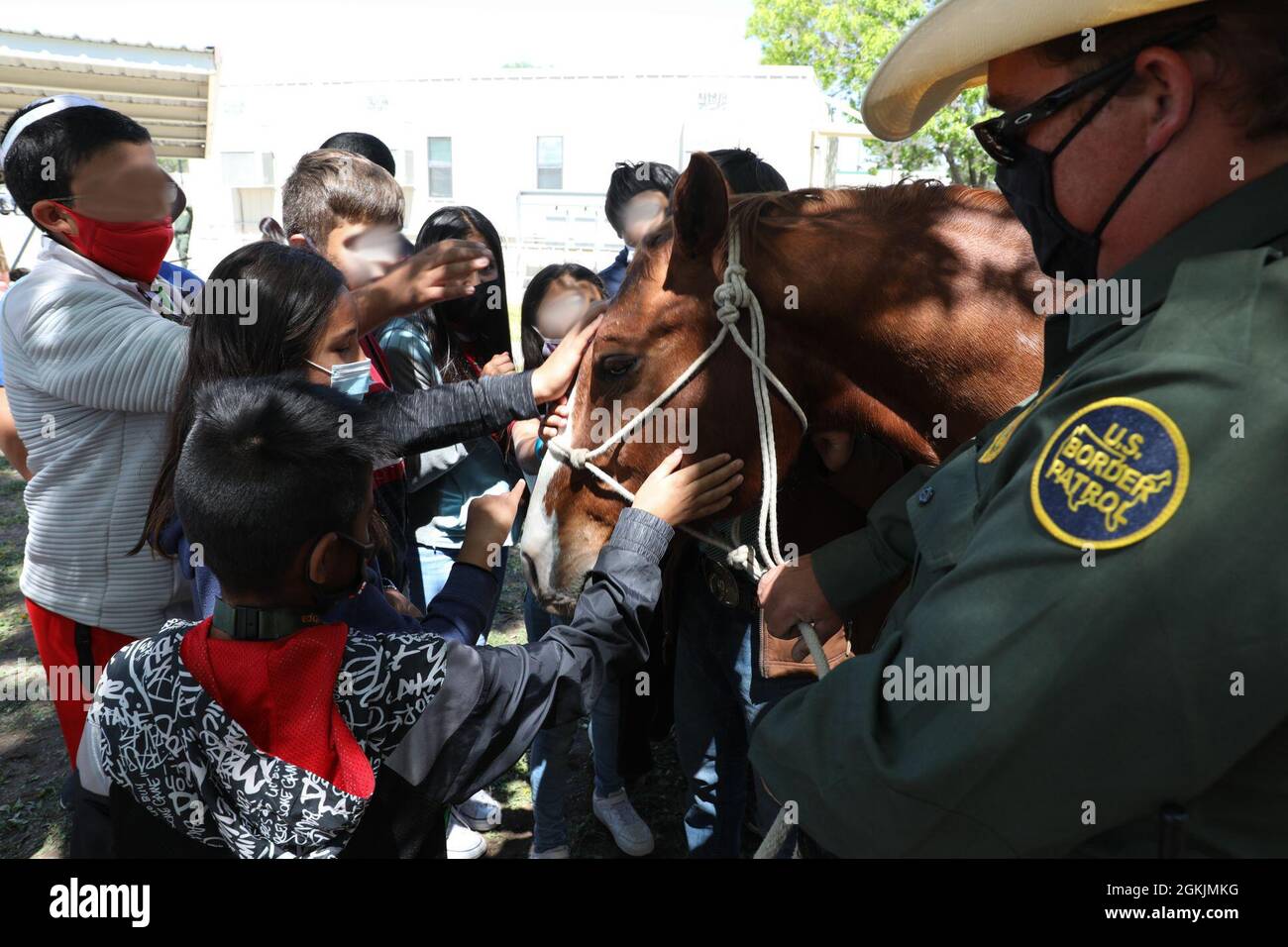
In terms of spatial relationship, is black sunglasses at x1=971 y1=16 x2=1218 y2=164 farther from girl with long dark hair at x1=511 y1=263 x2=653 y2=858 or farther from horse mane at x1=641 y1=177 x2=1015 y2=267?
girl with long dark hair at x1=511 y1=263 x2=653 y2=858

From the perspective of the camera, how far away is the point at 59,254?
2.44 m

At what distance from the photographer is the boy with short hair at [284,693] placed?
4.97ft

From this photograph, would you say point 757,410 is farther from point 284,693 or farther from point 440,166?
point 440,166

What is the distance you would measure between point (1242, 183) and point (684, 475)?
1306 millimetres

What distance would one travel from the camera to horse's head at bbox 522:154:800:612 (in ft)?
7.18

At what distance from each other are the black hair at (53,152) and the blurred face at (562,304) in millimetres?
1601

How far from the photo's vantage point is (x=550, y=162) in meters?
22.4

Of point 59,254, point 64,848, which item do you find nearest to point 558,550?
point 59,254

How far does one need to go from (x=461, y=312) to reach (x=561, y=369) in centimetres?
130

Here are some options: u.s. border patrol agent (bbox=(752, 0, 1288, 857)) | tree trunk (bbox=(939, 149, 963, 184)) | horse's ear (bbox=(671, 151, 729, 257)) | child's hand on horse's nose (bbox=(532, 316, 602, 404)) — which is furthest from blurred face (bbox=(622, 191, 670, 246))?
tree trunk (bbox=(939, 149, 963, 184))

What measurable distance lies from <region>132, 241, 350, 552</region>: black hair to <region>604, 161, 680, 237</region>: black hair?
104 inches

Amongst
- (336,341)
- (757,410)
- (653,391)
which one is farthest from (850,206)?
(336,341)

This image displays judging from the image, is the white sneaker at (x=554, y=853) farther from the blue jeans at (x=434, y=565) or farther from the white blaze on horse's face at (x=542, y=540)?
the white blaze on horse's face at (x=542, y=540)
